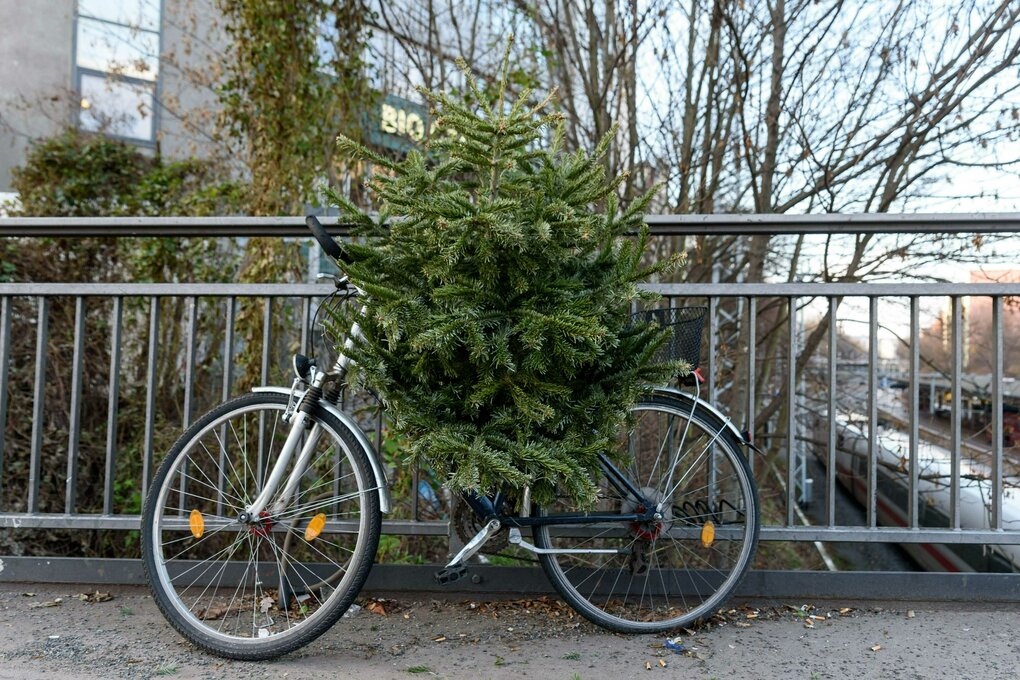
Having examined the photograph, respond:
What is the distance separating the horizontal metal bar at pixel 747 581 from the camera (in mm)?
2588

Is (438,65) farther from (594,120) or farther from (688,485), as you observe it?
(688,485)

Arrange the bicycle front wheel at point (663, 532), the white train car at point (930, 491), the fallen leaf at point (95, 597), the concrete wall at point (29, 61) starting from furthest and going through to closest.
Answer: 1. the concrete wall at point (29, 61)
2. the white train car at point (930, 491)
3. the fallen leaf at point (95, 597)
4. the bicycle front wheel at point (663, 532)

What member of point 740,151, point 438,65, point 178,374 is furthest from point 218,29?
point 740,151

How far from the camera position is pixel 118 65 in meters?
8.00

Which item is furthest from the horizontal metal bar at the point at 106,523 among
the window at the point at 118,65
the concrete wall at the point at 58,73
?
the window at the point at 118,65

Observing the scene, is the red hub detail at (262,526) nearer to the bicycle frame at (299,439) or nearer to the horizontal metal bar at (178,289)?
the bicycle frame at (299,439)

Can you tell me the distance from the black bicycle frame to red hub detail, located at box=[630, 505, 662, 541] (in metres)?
0.01

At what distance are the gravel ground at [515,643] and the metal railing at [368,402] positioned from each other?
269mm

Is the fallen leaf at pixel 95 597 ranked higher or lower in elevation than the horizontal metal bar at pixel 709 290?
lower

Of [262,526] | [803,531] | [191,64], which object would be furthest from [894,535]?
[191,64]

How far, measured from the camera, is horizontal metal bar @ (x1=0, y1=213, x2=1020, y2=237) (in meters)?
2.55

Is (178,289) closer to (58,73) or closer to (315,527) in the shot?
(315,527)

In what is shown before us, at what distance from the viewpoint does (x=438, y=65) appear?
5848 millimetres

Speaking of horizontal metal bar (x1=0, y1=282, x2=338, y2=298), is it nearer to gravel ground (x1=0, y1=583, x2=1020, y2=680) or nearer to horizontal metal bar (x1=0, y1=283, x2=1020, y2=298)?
horizontal metal bar (x1=0, y1=283, x2=1020, y2=298)
